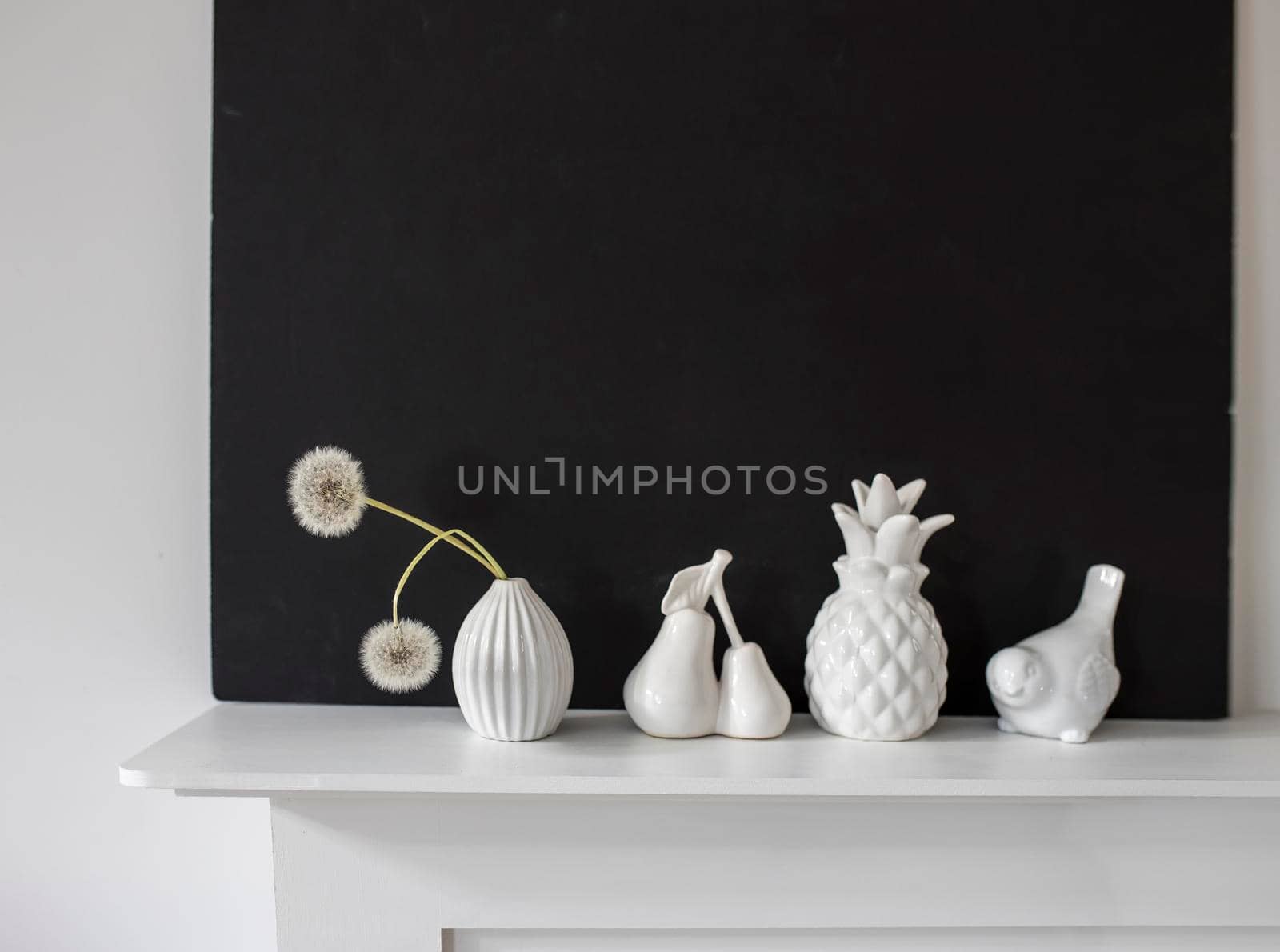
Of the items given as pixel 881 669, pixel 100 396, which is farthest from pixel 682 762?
pixel 100 396

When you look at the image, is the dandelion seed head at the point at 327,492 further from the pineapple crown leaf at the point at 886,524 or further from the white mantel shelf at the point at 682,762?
the pineapple crown leaf at the point at 886,524

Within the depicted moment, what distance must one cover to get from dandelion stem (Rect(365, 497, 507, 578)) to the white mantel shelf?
0.46 ft

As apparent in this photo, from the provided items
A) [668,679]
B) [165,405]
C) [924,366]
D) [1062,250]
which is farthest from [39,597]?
[1062,250]

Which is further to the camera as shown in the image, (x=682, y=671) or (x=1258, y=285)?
(x=1258, y=285)

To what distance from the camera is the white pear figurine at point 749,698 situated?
0.80 meters

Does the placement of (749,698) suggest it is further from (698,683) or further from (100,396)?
(100,396)

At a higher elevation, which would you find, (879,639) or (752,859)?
(879,639)

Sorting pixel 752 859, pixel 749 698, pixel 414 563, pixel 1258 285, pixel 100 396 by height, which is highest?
pixel 1258 285

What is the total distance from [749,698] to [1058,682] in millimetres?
253

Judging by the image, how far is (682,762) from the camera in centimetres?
74

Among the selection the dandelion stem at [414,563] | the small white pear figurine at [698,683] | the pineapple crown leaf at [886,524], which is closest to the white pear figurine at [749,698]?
the small white pear figurine at [698,683]

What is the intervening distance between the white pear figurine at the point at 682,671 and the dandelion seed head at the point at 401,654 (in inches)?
7.3

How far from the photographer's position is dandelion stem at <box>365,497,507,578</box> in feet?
2.66

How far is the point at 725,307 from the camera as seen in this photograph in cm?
89
